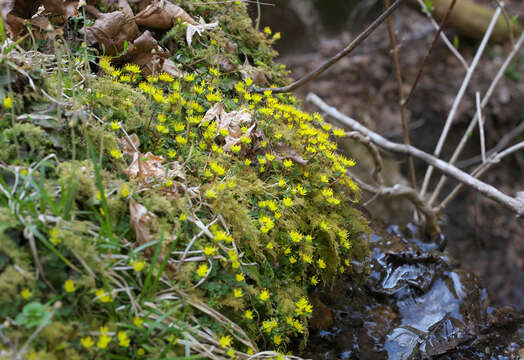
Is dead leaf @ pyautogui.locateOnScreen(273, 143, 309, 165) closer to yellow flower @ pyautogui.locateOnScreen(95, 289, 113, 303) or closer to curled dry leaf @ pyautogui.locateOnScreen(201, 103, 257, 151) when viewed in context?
curled dry leaf @ pyautogui.locateOnScreen(201, 103, 257, 151)

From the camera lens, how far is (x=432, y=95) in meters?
6.82

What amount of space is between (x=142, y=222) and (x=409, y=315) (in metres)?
1.63

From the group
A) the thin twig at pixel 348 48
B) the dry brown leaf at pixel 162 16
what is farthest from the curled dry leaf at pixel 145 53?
the thin twig at pixel 348 48

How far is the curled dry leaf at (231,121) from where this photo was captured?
6.45ft

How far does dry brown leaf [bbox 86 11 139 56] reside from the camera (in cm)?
212

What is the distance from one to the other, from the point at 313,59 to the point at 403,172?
2.54 meters

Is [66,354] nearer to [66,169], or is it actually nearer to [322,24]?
[66,169]

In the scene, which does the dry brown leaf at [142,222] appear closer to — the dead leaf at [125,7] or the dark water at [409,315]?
the dark water at [409,315]

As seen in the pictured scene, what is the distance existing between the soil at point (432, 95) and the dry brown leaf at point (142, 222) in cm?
557

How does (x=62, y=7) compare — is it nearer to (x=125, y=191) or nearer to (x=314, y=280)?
(x=125, y=191)

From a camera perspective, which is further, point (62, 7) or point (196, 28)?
point (196, 28)

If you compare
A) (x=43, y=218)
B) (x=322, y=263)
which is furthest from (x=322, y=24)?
(x=43, y=218)

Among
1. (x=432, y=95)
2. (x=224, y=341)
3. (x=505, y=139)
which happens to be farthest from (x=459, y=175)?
(x=432, y=95)

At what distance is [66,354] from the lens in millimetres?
1216
